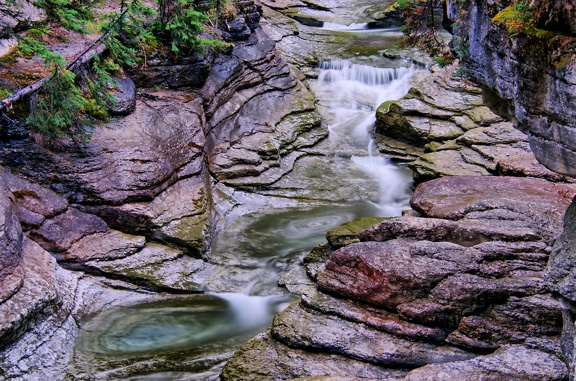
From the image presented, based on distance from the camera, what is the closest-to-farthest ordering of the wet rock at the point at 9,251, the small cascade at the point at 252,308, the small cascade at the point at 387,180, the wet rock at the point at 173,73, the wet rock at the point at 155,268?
the wet rock at the point at 9,251 < the small cascade at the point at 252,308 < the wet rock at the point at 155,268 < the wet rock at the point at 173,73 < the small cascade at the point at 387,180

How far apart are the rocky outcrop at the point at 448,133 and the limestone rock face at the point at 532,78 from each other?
20.5ft

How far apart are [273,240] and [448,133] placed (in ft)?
22.2

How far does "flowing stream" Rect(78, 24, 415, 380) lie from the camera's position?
8805mm

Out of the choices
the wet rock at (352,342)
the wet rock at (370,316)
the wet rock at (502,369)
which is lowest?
the wet rock at (352,342)

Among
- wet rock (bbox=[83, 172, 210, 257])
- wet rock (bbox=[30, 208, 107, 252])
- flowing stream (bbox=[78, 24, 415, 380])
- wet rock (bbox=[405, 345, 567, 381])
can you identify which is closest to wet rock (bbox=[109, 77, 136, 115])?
wet rock (bbox=[83, 172, 210, 257])

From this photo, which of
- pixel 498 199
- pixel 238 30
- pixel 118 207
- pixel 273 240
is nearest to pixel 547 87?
pixel 498 199

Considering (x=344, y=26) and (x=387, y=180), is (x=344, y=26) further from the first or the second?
(x=387, y=180)

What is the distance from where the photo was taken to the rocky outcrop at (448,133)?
45.2 feet

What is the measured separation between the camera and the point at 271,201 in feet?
47.4

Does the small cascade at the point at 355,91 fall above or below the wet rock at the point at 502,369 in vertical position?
above

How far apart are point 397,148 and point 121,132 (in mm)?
8678

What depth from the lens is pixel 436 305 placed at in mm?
7180

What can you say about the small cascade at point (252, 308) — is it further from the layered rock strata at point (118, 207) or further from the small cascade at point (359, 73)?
the small cascade at point (359, 73)

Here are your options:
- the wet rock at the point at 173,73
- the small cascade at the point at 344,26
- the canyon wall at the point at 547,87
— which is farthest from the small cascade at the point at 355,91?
the canyon wall at the point at 547,87
